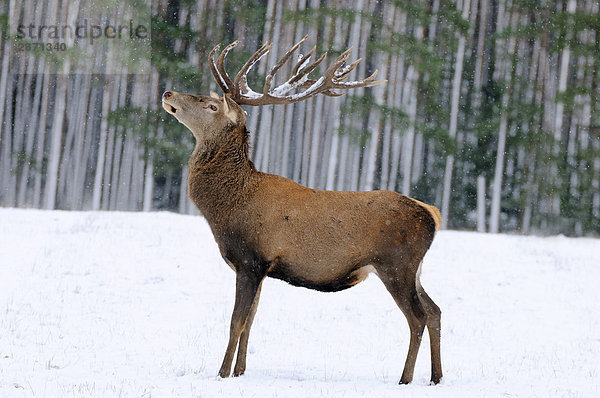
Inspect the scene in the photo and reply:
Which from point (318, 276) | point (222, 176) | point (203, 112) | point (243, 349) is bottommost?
point (243, 349)

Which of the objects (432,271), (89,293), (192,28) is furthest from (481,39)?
(89,293)

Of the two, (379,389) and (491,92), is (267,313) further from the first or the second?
(491,92)

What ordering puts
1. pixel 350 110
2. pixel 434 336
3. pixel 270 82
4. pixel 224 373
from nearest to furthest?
pixel 224 373, pixel 434 336, pixel 270 82, pixel 350 110

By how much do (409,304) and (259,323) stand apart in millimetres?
2971

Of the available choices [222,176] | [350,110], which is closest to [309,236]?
[222,176]

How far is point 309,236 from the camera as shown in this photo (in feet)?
18.8

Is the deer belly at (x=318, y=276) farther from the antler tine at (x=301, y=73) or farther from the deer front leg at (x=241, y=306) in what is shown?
the antler tine at (x=301, y=73)

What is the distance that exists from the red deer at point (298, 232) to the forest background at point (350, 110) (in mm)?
10663

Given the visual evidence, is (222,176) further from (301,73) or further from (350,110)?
(350,110)

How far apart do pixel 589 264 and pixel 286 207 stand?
8.40 meters

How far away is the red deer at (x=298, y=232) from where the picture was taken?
5668mm

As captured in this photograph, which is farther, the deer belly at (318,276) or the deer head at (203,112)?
the deer head at (203,112)

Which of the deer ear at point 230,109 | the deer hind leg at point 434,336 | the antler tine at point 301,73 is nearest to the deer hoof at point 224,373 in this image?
the deer hind leg at point 434,336

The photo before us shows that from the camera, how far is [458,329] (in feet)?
28.0
